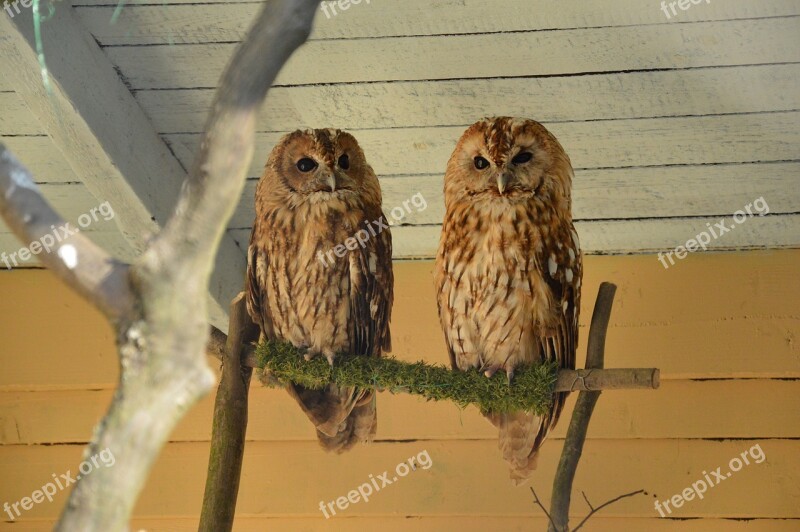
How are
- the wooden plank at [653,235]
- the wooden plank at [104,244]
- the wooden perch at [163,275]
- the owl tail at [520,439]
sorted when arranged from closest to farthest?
the wooden perch at [163,275] → the owl tail at [520,439] → the wooden plank at [653,235] → the wooden plank at [104,244]

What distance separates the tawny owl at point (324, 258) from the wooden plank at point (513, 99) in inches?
4.6

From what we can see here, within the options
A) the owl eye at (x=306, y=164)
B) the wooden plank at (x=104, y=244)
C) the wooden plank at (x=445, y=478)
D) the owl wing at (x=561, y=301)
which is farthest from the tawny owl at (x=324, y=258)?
the wooden plank at (x=104, y=244)

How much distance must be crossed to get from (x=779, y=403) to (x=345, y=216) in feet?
4.26

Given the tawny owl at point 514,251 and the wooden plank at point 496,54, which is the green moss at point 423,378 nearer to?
the tawny owl at point 514,251

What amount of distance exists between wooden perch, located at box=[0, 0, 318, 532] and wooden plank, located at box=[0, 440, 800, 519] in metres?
1.79

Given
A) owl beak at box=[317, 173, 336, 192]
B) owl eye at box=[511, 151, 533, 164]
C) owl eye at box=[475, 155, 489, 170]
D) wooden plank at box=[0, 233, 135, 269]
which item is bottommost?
owl eye at box=[511, 151, 533, 164]

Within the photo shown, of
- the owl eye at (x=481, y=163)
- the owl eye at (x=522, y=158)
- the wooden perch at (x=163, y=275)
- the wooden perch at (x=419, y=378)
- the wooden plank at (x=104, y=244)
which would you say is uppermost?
the wooden plank at (x=104, y=244)

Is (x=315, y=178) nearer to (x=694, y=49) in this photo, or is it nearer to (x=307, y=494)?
(x=694, y=49)

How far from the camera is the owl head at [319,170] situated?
6.90 ft

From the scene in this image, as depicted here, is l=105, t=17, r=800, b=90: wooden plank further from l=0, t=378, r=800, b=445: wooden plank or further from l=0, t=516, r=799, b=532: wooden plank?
l=0, t=516, r=799, b=532: wooden plank

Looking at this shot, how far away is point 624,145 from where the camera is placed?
7.43 feet

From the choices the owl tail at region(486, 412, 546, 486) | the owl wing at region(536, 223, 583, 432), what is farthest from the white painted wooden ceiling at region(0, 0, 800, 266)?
the owl tail at region(486, 412, 546, 486)

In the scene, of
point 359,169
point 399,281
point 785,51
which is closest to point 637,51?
point 785,51

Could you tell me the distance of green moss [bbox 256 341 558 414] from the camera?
195 cm
